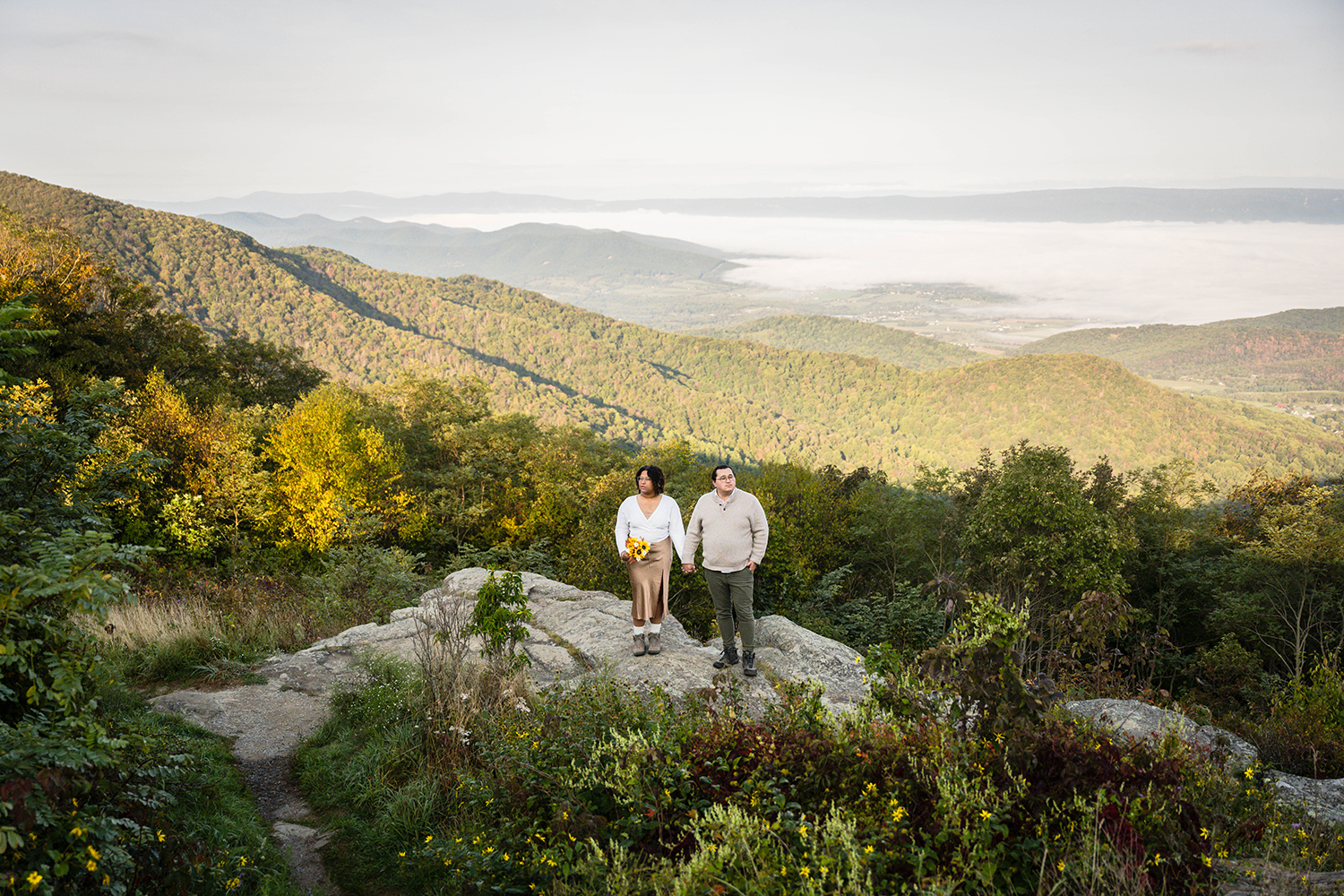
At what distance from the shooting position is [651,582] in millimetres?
6516

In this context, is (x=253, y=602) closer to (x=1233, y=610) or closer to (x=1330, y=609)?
(x=1233, y=610)

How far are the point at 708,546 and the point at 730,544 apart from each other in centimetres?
21

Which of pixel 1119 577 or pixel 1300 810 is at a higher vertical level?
pixel 1300 810

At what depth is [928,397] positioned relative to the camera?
16950cm

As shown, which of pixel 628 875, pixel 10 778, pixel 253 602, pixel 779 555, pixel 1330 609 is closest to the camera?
pixel 10 778

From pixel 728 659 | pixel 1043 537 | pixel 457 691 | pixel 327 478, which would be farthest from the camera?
pixel 327 478

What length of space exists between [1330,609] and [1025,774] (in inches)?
1000

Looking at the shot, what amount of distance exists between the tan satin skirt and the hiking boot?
0.73 meters

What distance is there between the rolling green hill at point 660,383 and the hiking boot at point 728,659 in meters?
100

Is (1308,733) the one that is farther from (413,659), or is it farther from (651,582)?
(413,659)

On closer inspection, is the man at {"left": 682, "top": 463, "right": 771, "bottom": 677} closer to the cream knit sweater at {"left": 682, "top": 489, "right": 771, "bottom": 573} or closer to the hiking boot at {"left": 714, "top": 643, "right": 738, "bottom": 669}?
the cream knit sweater at {"left": 682, "top": 489, "right": 771, "bottom": 573}

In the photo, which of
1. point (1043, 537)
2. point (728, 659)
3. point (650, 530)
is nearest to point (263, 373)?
point (650, 530)

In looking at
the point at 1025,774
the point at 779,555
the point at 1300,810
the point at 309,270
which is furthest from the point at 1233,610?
the point at 309,270

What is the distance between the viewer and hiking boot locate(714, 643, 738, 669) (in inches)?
249
